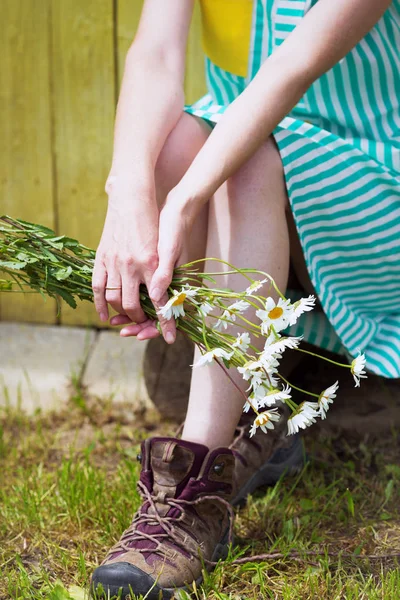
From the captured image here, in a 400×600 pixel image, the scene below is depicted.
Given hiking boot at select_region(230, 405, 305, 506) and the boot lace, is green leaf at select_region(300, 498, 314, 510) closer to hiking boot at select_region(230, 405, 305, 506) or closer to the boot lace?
hiking boot at select_region(230, 405, 305, 506)

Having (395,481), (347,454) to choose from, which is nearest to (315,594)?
(395,481)

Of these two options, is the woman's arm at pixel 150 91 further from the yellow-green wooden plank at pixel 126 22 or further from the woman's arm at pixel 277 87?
the yellow-green wooden plank at pixel 126 22

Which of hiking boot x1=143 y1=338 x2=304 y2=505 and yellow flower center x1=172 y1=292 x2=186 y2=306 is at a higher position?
yellow flower center x1=172 y1=292 x2=186 y2=306

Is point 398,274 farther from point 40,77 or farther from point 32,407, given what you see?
point 40,77

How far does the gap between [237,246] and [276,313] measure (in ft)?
0.92

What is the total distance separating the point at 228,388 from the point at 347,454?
20.0 inches

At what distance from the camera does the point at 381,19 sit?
136 cm

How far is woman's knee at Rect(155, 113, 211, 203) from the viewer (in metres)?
1.35

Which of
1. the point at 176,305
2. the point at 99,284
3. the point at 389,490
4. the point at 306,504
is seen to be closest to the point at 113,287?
the point at 99,284

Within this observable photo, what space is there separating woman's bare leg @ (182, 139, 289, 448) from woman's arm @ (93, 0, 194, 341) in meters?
0.14

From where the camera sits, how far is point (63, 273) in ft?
3.76

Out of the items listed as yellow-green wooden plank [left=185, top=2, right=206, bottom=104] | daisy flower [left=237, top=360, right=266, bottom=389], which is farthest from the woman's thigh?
yellow-green wooden plank [left=185, top=2, right=206, bottom=104]

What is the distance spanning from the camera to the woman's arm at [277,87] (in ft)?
3.92

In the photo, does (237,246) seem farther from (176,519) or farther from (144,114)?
(176,519)
